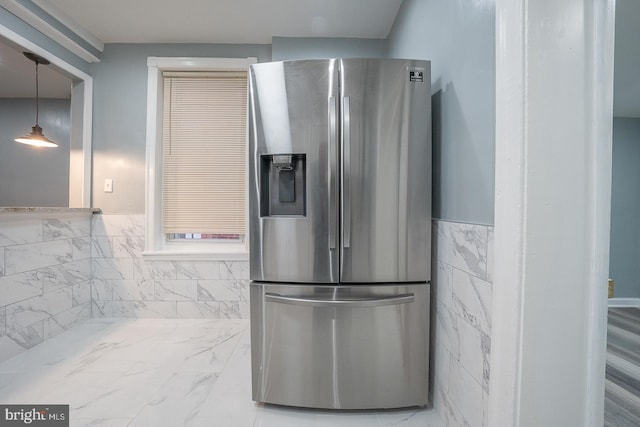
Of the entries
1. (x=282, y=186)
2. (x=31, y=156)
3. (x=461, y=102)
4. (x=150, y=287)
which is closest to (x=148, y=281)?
(x=150, y=287)

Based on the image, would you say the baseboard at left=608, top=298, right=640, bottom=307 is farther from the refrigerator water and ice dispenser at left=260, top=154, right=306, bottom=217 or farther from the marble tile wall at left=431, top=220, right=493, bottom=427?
the refrigerator water and ice dispenser at left=260, top=154, right=306, bottom=217

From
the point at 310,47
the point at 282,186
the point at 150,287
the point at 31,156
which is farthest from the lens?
the point at 31,156

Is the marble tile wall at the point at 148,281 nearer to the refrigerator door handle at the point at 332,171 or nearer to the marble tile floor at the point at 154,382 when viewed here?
the marble tile floor at the point at 154,382

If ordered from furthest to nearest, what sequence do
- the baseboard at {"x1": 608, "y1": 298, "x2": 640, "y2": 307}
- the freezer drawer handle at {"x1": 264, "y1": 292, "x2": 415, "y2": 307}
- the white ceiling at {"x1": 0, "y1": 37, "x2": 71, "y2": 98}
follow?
the baseboard at {"x1": 608, "y1": 298, "x2": 640, "y2": 307}, the white ceiling at {"x1": 0, "y1": 37, "x2": 71, "y2": 98}, the freezer drawer handle at {"x1": 264, "y1": 292, "x2": 415, "y2": 307}

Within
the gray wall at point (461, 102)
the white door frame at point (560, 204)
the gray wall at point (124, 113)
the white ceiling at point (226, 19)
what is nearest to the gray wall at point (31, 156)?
the gray wall at point (124, 113)

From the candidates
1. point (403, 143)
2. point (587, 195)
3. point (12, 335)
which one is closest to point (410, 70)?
point (403, 143)

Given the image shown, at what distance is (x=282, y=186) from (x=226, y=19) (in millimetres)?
1513

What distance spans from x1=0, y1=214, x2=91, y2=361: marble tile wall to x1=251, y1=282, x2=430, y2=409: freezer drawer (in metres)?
1.75

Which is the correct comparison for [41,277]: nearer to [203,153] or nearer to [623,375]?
[203,153]

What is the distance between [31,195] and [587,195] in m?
5.62

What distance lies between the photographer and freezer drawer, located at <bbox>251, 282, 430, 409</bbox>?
1.24m

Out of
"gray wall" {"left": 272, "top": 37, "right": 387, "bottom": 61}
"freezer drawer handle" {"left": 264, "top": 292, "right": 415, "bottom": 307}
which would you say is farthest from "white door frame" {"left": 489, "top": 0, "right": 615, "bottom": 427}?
"gray wall" {"left": 272, "top": 37, "right": 387, "bottom": 61}

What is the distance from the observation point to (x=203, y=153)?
7.70ft

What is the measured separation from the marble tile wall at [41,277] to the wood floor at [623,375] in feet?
10.9
